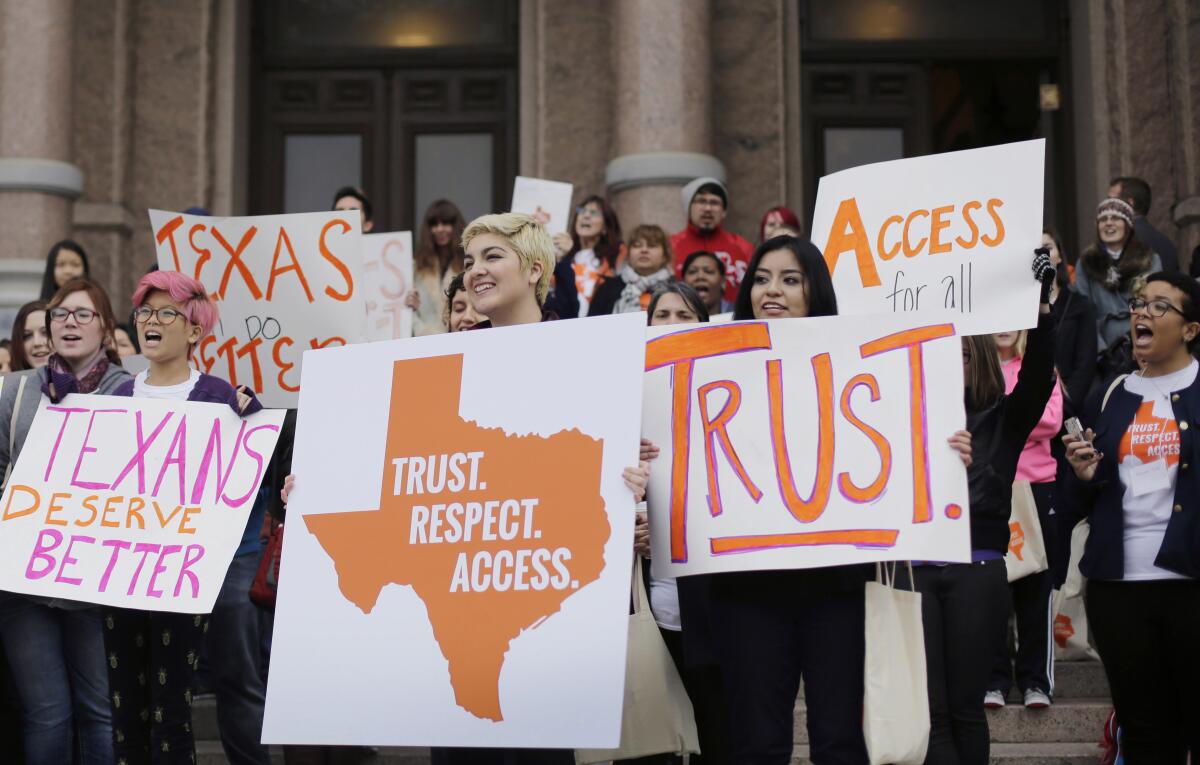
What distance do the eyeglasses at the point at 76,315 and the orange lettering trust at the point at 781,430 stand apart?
2.27 m

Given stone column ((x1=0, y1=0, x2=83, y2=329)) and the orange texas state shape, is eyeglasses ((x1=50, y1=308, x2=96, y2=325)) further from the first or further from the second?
stone column ((x1=0, y1=0, x2=83, y2=329))

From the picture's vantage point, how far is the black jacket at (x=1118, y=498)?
5.20m

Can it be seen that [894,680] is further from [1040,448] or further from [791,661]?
[1040,448]

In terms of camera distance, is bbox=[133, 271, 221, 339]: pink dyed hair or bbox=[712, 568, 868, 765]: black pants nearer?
bbox=[712, 568, 868, 765]: black pants

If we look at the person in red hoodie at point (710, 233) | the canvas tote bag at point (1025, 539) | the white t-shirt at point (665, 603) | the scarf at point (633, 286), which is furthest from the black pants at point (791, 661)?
the person in red hoodie at point (710, 233)

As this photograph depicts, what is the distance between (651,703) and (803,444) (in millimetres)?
949

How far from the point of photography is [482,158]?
1208 centimetres

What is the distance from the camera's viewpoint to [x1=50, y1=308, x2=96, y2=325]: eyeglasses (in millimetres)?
5430

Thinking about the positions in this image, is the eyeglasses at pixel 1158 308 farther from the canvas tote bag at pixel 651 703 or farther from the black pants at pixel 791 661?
the canvas tote bag at pixel 651 703

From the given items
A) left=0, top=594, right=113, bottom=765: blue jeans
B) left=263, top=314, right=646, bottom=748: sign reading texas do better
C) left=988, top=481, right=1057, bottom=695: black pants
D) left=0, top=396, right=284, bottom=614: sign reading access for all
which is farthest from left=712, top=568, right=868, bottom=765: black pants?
left=988, top=481, right=1057, bottom=695: black pants

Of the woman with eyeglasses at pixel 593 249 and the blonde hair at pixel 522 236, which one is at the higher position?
the woman with eyeglasses at pixel 593 249

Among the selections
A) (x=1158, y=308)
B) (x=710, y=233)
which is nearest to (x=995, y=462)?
(x=1158, y=308)

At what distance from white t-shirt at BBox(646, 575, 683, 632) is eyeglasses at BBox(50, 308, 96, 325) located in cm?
231

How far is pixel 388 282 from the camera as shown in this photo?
805 cm
